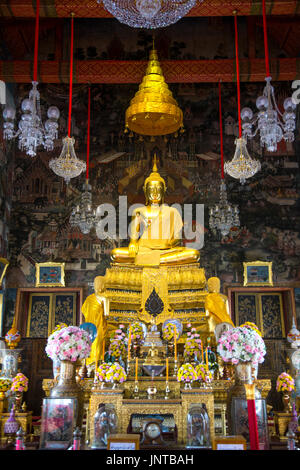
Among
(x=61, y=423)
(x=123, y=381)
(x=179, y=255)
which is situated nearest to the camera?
(x=61, y=423)

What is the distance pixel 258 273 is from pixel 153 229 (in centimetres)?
209

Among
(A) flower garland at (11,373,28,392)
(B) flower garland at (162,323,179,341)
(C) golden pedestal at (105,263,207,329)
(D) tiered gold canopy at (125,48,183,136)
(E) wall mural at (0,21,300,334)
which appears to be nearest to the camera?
(A) flower garland at (11,373,28,392)

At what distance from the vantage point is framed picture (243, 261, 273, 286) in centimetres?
841

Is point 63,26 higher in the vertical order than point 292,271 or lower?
higher

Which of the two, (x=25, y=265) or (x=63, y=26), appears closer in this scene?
(x=25, y=265)

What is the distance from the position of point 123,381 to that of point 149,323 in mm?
1715

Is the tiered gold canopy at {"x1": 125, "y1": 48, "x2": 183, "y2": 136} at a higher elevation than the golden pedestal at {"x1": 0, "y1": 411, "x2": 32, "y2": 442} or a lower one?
higher

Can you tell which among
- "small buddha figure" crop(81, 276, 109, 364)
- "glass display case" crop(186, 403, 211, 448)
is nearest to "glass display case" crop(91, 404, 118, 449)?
"glass display case" crop(186, 403, 211, 448)

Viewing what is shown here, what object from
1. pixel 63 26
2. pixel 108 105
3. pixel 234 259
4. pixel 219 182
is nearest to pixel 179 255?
pixel 234 259

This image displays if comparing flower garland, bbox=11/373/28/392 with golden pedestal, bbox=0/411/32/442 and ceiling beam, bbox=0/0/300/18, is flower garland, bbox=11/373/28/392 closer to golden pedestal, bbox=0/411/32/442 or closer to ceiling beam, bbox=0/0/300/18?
golden pedestal, bbox=0/411/32/442

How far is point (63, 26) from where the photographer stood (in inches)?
359

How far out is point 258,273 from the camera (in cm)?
845

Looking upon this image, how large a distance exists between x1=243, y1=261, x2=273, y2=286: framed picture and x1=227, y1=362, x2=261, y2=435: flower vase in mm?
3653

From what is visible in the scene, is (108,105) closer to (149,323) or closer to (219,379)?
(149,323)
